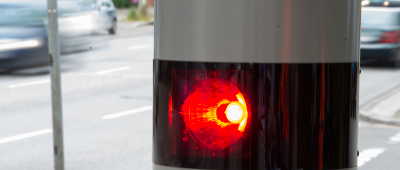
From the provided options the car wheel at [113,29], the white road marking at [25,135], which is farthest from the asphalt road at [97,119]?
the car wheel at [113,29]

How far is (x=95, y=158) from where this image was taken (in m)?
6.05

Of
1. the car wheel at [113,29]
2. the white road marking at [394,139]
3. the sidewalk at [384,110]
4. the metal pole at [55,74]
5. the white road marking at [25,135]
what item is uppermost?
the car wheel at [113,29]

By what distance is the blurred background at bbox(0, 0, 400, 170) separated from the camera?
628 centimetres

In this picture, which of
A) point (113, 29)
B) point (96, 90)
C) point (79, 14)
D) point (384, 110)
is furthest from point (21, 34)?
point (113, 29)

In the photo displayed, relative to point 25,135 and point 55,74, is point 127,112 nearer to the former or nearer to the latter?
point 25,135

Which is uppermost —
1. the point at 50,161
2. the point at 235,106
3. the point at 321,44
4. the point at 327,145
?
the point at 321,44

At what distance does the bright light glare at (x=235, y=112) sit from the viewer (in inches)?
58.4

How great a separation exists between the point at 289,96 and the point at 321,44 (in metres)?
0.16

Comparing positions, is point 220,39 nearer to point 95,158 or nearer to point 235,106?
point 235,106

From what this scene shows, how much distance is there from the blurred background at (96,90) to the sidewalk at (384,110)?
0.01m

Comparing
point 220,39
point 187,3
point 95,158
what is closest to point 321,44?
point 220,39

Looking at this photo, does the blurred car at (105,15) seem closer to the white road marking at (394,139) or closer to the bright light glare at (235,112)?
the white road marking at (394,139)

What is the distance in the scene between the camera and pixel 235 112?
1.49 m

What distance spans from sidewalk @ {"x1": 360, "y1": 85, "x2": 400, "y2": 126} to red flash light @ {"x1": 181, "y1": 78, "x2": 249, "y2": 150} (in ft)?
23.0
